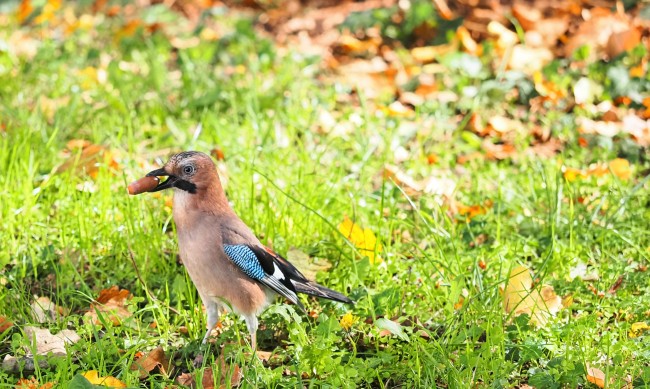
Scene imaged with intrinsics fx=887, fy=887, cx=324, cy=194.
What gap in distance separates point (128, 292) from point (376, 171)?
1645 mm

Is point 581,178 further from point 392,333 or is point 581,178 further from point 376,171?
point 392,333

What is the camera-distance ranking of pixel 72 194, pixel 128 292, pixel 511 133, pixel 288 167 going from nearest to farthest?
pixel 128 292, pixel 72 194, pixel 288 167, pixel 511 133

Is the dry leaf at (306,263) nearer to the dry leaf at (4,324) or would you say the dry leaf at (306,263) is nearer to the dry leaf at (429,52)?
the dry leaf at (4,324)

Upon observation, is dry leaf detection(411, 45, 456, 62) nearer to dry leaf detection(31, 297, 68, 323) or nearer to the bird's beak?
the bird's beak

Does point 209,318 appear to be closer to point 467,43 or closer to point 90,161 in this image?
point 90,161

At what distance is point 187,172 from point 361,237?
3.21 feet

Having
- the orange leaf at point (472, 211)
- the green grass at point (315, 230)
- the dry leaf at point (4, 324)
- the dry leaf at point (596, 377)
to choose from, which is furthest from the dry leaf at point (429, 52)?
the dry leaf at point (4, 324)

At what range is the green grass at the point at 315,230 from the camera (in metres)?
3.20

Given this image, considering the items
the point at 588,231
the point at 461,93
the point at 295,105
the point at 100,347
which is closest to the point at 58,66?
the point at 295,105

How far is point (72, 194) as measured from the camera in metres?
4.38

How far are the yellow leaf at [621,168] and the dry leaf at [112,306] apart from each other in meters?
2.59

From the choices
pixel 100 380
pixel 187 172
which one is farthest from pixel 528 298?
pixel 100 380

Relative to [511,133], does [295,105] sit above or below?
above

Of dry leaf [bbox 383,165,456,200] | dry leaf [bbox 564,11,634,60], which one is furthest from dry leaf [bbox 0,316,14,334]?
dry leaf [bbox 564,11,634,60]
